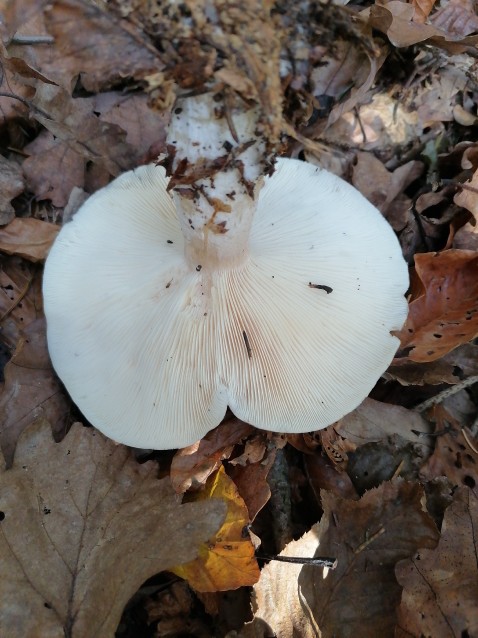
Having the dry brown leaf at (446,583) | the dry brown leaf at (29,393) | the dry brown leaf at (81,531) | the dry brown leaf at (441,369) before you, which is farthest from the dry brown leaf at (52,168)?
the dry brown leaf at (446,583)

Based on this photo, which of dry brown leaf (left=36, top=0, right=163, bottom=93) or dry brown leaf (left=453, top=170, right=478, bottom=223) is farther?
dry brown leaf (left=453, top=170, right=478, bottom=223)

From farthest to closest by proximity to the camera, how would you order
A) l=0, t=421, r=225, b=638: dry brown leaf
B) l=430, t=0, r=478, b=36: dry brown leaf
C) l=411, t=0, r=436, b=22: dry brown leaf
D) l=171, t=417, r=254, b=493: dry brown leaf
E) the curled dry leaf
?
l=430, t=0, r=478, b=36: dry brown leaf < l=411, t=0, r=436, b=22: dry brown leaf < the curled dry leaf < l=171, t=417, r=254, b=493: dry brown leaf < l=0, t=421, r=225, b=638: dry brown leaf

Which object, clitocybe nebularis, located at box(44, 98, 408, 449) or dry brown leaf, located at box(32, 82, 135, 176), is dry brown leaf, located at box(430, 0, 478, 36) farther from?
dry brown leaf, located at box(32, 82, 135, 176)

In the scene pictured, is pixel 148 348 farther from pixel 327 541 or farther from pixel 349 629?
pixel 349 629

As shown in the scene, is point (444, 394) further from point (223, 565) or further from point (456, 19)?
point (456, 19)

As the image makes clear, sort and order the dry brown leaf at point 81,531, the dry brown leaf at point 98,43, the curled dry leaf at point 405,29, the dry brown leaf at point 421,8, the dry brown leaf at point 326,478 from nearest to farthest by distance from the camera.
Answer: the dry brown leaf at point 98,43 < the dry brown leaf at point 81,531 < the dry brown leaf at point 326,478 < the curled dry leaf at point 405,29 < the dry brown leaf at point 421,8

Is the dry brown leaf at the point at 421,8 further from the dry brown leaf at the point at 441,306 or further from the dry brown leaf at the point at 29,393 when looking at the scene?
the dry brown leaf at the point at 29,393

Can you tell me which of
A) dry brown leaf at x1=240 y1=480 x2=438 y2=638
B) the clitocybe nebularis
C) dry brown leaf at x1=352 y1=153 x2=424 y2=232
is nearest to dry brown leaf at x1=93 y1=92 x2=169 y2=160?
the clitocybe nebularis

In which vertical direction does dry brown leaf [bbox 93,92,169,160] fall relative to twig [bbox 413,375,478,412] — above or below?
above
